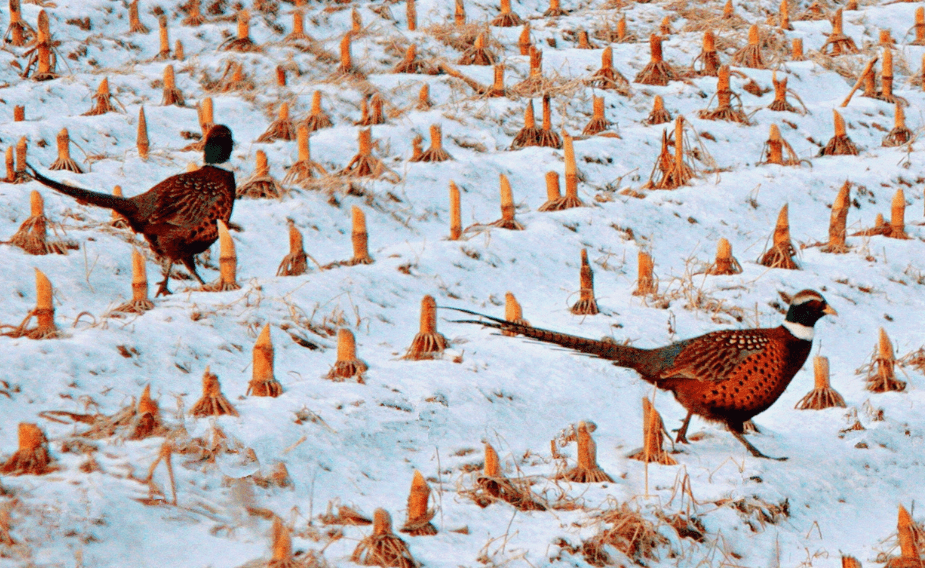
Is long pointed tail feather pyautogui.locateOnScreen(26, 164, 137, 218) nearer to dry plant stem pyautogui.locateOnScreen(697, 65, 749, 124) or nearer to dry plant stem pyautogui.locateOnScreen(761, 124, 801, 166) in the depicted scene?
dry plant stem pyautogui.locateOnScreen(761, 124, 801, 166)

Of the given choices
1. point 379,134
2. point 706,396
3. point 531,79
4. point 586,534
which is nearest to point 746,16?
point 531,79

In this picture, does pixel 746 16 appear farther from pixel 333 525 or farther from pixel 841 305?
pixel 333 525

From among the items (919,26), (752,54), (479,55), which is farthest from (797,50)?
(479,55)

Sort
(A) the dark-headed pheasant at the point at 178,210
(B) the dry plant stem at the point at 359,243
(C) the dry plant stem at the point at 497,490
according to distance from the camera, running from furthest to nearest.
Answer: (B) the dry plant stem at the point at 359,243 < (A) the dark-headed pheasant at the point at 178,210 < (C) the dry plant stem at the point at 497,490

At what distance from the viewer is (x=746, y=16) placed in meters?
A: 14.4

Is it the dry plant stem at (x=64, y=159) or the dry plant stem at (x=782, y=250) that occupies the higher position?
the dry plant stem at (x=64, y=159)

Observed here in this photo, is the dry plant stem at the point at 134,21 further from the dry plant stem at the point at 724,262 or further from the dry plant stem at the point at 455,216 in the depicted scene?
the dry plant stem at the point at 724,262

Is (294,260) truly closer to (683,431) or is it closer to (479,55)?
(683,431)

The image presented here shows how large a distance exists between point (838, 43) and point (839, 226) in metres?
5.82

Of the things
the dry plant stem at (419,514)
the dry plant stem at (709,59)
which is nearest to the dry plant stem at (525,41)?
the dry plant stem at (709,59)

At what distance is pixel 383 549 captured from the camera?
12.6 ft

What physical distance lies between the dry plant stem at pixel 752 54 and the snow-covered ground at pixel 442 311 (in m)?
0.20

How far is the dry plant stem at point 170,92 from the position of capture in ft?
33.0

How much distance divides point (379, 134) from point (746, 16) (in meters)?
7.09
